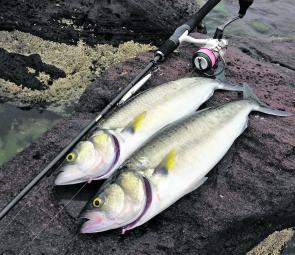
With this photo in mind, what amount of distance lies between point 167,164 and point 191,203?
41 cm

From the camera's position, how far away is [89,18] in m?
6.05

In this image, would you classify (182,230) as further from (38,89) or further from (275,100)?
(38,89)

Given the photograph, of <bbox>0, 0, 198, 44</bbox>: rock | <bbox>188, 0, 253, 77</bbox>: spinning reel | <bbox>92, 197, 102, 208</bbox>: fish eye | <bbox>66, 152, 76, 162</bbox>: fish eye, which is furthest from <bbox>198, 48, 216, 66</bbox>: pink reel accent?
<bbox>92, 197, 102, 208</bbox>: fish eye

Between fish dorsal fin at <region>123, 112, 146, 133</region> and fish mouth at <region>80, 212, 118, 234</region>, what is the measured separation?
3.01 ft

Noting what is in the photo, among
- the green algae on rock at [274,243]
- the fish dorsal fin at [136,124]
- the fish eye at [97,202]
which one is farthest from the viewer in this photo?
the green algae on rock at [274,243]

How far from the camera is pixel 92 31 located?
239 inches

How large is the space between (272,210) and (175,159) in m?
0.95

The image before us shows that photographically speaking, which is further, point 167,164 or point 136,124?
point 136,124

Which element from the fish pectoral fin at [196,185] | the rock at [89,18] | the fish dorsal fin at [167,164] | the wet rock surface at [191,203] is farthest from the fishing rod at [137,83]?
the fish pectoral fin at [196,185]

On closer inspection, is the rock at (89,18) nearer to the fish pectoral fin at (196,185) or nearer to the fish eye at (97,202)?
the fish pectoral fin at (196,185)

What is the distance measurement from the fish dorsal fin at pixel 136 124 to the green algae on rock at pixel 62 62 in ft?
5.47

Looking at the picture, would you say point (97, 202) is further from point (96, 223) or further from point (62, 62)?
point (62, 62)

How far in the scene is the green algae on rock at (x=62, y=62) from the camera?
5348 mm

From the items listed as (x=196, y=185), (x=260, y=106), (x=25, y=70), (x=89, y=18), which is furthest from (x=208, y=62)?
(x=25, y=70)
